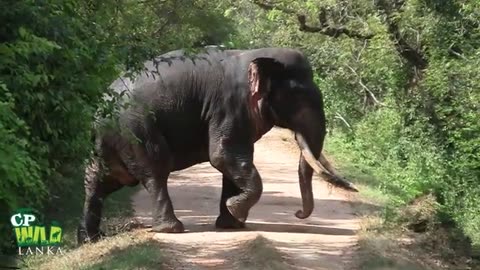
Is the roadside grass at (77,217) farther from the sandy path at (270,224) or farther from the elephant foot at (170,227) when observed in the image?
the elephant foot at (170,227)

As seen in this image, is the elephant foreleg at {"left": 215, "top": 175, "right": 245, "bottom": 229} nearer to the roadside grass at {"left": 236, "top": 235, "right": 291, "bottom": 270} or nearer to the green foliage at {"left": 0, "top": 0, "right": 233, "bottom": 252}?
the roadside grass at {"left": 236, "top": 235, "right": 291, "bottom": 270}

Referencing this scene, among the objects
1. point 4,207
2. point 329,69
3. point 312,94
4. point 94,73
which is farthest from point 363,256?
point 329,69

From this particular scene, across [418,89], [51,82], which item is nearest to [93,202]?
[51,82]

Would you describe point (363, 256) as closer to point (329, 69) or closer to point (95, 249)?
point (95, 249)

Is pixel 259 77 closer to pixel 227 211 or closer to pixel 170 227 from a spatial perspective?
pixel 227 211

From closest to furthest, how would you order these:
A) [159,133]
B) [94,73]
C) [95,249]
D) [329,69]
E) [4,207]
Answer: [4,207]
[94,73]
[95,249]
[159,133]
[329,69]

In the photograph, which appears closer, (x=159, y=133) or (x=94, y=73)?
(x=94, y=73)

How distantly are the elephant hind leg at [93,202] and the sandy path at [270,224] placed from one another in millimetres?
875

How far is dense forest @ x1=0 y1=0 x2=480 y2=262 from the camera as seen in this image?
22.7 feet

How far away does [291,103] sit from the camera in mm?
13266

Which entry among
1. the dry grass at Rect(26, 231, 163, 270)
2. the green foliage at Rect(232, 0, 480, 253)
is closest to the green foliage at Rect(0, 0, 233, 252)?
the dry grass at Rect(26, 231, 163, 270)

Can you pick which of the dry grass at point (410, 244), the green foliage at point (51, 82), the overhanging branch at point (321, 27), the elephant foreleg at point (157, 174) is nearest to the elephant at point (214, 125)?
the elephant foreleg at point (157, 174)

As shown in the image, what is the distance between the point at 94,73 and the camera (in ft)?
26.0

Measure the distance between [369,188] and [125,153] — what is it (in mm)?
7135
